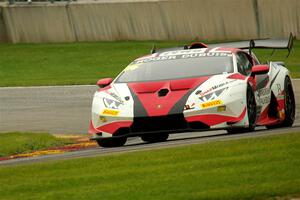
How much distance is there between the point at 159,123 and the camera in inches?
648

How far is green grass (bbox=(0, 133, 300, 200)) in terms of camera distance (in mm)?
10797

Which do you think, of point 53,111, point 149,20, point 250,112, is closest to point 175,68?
point 250,112

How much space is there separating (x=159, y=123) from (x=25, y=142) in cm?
324

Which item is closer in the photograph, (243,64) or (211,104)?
(211,104)

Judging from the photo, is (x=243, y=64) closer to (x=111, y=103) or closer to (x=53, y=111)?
(x=111, y=103)

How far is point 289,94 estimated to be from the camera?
1928cm

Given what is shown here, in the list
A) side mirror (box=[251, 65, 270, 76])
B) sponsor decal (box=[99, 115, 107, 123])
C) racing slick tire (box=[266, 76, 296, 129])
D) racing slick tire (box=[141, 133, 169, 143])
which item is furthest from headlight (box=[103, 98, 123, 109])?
racing slick tire (box=[266, 76, 296, 129])

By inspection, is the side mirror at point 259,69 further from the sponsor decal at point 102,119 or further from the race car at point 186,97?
the sponsor decal at point 102,119

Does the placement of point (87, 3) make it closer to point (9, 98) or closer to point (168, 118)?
point (9, 98)

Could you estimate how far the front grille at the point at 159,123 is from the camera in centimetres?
1636

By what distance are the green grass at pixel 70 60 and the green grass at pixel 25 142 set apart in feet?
37.7

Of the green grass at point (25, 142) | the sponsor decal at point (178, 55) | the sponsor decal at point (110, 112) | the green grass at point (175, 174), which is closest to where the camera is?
the green grass at point (175, 174)

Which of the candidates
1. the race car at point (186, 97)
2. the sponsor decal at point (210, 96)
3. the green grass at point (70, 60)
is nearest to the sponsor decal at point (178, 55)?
the race car at point (186, 97)

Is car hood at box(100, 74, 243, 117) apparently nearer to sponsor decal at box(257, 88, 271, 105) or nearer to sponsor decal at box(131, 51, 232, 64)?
sponsor decal at box(257, 88, 271, 105)
